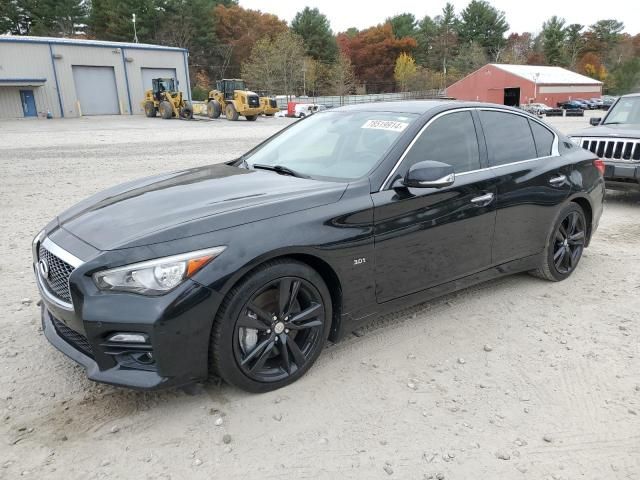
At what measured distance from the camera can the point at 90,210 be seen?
3.34 meters

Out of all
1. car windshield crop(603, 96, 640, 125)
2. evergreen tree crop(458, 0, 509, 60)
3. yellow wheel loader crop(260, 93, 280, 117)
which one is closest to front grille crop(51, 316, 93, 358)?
car windshield crop(603, 96, 640, 125)

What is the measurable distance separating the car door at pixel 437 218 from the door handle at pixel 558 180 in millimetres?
839

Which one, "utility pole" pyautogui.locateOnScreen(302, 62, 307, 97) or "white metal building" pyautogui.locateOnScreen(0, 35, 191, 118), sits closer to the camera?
"white metal building" pyautogui.locateOnScreen(0, 35, 191, 118)

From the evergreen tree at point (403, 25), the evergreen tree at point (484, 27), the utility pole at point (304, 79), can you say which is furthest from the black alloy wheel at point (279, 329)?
the evergreen tree at point (484, 27)

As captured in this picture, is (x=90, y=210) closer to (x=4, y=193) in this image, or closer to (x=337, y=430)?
(x=337, y=430)

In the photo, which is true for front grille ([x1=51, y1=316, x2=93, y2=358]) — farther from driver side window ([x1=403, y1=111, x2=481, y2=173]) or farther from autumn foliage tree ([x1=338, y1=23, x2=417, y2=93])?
autumn foliage tree ([x1=338, y1=23, x2=417, y2=93])

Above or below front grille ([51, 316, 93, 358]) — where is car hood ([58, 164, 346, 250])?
above

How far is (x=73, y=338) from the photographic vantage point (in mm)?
2910

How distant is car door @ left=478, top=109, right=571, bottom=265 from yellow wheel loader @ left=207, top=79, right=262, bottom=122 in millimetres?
29290

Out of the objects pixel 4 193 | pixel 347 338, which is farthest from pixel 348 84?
pixel 347 338

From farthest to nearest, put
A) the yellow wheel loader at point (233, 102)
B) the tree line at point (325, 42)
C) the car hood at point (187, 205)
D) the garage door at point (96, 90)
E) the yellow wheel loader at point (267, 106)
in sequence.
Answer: the tree line at point (325, 42) < the garage door at point (96, 90) < the yellow wheel loader at point (267, 106) < the yellow wheel loader at point (233, 102) < the car hood at point (187, 205)

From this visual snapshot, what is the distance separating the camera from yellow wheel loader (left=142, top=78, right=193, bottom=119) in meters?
33.2

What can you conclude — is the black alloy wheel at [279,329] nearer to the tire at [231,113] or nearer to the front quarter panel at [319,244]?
the front quarter panel at [319,244]

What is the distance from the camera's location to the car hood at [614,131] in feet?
25.4
